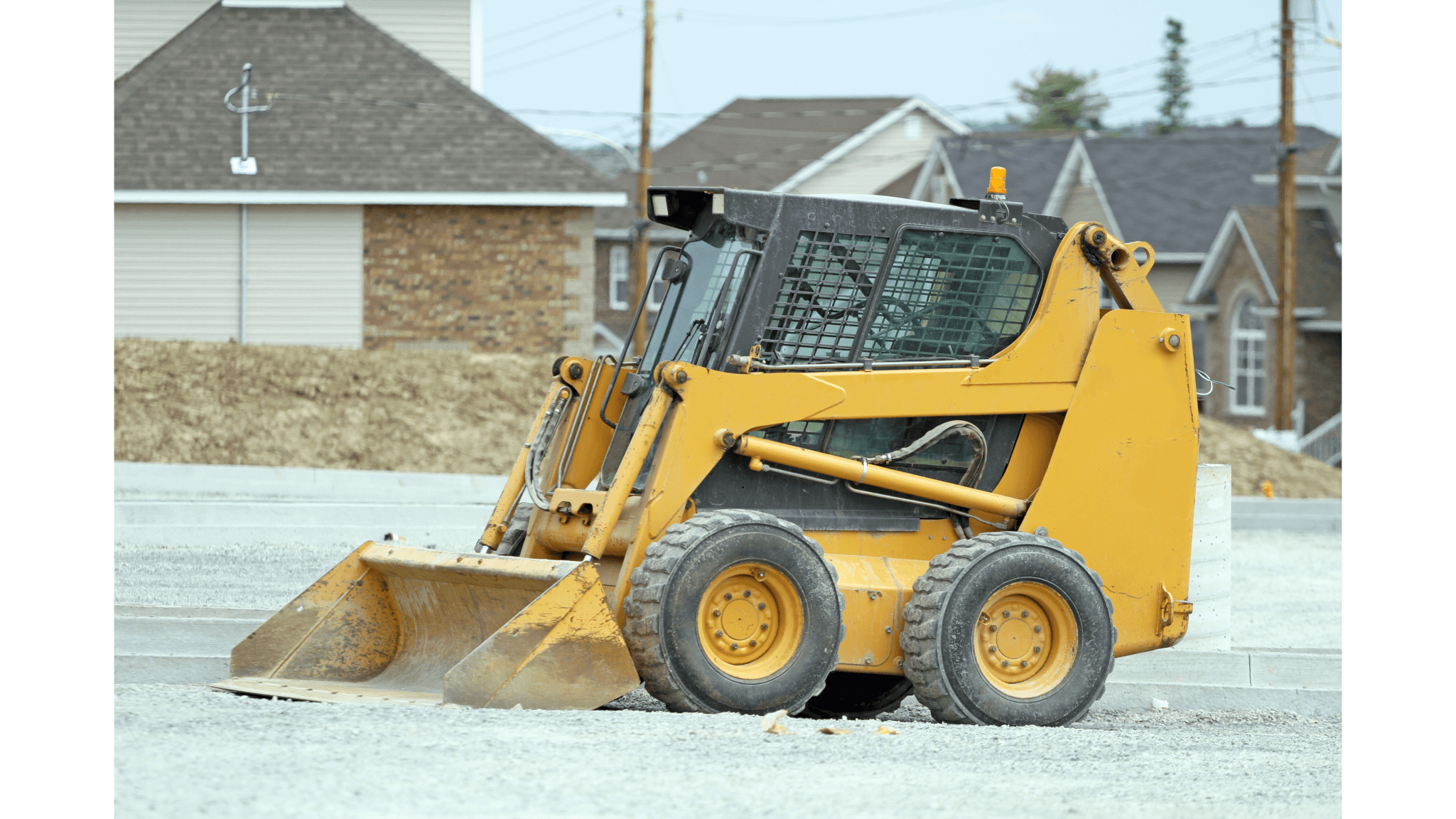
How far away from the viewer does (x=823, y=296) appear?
6508 mm

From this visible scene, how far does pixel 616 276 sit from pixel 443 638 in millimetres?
33179

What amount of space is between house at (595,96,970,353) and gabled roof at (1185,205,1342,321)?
31.0ft

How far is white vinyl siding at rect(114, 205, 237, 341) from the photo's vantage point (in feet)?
77.5

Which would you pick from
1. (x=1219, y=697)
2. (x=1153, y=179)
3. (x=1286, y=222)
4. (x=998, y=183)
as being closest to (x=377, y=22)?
(x=1286, y=222)

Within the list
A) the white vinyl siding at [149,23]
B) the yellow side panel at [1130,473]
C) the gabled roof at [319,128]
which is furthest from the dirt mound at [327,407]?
the yellow side panel at [1130,473]

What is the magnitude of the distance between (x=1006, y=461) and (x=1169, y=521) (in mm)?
773

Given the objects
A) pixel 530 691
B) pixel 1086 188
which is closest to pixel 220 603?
pixel 530 691

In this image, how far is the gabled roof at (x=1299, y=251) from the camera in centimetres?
2966

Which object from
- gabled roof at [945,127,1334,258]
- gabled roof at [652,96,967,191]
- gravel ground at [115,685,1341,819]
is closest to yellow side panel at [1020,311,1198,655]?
gravel ground at [115,685,1341,819]

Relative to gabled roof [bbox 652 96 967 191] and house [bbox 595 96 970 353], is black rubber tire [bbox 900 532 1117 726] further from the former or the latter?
gabled roof [bbox 652 96 967 191]

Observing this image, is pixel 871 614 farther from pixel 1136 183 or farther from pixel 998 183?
pixel 1136 183

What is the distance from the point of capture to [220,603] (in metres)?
9.71

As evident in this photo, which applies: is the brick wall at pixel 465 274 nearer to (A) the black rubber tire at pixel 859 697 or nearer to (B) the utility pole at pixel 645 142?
(B) the utility pole at pixel 645 142

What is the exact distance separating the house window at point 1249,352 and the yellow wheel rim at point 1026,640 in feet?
87.9
